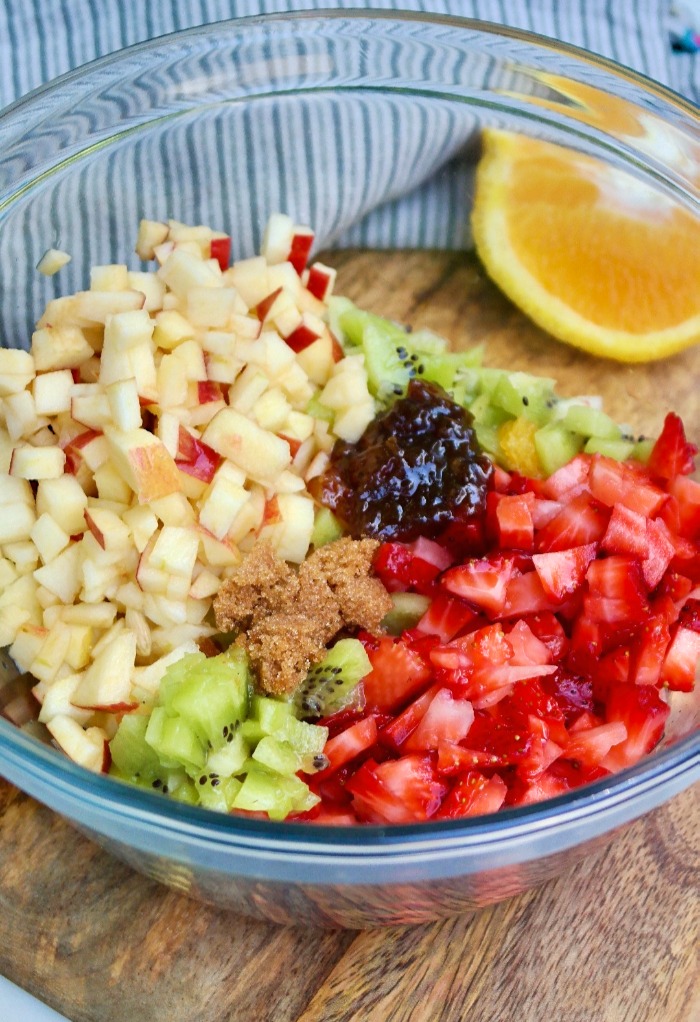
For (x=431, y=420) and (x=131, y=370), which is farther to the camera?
(x=431, y=420)

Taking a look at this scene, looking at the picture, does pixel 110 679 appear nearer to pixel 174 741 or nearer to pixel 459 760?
pixel 174 741

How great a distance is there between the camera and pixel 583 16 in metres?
2.59

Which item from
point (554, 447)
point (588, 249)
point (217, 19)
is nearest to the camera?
point (554, 447)

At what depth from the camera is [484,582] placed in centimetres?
162

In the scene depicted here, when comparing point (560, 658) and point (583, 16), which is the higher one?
point (583, 16)

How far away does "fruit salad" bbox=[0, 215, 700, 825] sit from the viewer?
146 cm

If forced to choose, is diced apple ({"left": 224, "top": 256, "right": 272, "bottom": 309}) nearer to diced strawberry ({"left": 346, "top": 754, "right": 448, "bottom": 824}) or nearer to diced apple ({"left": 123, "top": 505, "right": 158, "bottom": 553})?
diced apple ({"left": 123, "top": 505, "right": 158, "bottom": 553})

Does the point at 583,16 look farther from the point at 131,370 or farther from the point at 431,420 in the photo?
the point at 131,370

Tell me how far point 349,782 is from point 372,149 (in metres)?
1.43

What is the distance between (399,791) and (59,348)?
3.24ft

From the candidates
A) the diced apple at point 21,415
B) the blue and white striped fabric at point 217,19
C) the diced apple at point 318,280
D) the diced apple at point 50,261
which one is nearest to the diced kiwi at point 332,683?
the diced apple at point 21,415

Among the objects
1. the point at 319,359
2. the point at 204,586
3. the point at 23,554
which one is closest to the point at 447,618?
the point at 204,586

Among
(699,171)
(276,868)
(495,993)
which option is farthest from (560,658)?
(699,171)

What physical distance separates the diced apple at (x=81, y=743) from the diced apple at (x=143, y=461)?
0.39 m
